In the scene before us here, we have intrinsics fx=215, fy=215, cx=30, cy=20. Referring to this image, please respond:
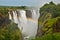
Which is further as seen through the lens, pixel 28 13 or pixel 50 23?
pixel 28 13

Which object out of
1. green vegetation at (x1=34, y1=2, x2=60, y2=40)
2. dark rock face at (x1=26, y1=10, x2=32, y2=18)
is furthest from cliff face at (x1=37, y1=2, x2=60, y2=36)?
dark rock face at (x1=26, y1=10, x2=32, y2=18)

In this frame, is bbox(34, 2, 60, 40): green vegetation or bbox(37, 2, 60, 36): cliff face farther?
bbox(37, 2, 60, 36): cliff face

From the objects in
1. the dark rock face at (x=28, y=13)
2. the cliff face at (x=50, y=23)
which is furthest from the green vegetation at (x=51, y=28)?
the dark rock face at (x=28, y=13)

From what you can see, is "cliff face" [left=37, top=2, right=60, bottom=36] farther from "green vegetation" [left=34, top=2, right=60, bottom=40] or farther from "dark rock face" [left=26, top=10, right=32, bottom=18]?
"dark rock face" [left=26, top=10, right=32, bottom=18]

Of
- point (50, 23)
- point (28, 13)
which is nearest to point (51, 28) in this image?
point (50, 23)

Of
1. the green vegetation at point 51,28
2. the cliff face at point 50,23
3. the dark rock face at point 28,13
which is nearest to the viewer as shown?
the green vegetation at point 51,28

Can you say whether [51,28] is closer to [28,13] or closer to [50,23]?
[50,23]

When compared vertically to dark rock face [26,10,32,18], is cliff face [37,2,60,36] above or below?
above

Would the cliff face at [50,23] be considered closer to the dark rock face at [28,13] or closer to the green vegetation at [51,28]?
the green vegetation at [51,28]

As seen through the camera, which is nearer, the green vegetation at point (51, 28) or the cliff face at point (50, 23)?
the green vegetation at point (51, 28)

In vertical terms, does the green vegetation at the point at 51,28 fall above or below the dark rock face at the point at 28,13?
above

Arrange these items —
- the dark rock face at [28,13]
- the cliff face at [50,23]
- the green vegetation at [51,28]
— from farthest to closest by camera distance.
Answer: the dark rock face at [28,13] → the cliff face at [50,23] → the green vegetation at [51,28]
